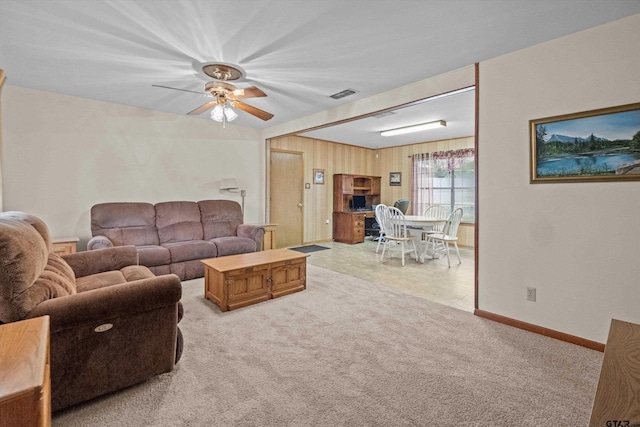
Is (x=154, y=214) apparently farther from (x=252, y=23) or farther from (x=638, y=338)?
(x=638, y=338)

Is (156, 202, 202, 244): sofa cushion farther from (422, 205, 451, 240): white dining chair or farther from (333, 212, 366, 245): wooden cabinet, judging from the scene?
(422, 205, 451, 240): white dining chair

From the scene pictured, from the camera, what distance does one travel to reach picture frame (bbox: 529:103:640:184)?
2072mm

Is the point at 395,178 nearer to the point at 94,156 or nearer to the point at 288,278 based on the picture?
the point at 288,278

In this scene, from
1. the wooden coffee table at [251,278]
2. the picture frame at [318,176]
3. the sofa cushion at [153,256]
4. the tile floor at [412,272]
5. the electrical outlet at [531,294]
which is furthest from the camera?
the picture frame at [318,176]

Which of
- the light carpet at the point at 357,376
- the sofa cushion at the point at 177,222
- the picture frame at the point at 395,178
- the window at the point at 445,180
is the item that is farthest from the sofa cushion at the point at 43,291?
the picture frame at the point at 395,178

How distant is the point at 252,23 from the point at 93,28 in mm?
1232

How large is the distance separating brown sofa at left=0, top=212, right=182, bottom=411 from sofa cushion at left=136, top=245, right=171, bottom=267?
1.65m

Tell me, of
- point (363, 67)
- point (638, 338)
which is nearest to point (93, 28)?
point (363, 67)

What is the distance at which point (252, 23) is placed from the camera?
2.19 m

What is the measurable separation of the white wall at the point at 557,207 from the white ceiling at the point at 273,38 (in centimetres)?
21

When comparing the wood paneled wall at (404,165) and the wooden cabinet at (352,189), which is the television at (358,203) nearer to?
the wooden cabinet at (352,189)

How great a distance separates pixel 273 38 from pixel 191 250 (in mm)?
A: 2795

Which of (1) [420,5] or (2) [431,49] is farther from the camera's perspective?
(2) [431,49]

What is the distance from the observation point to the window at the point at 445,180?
255 inches
